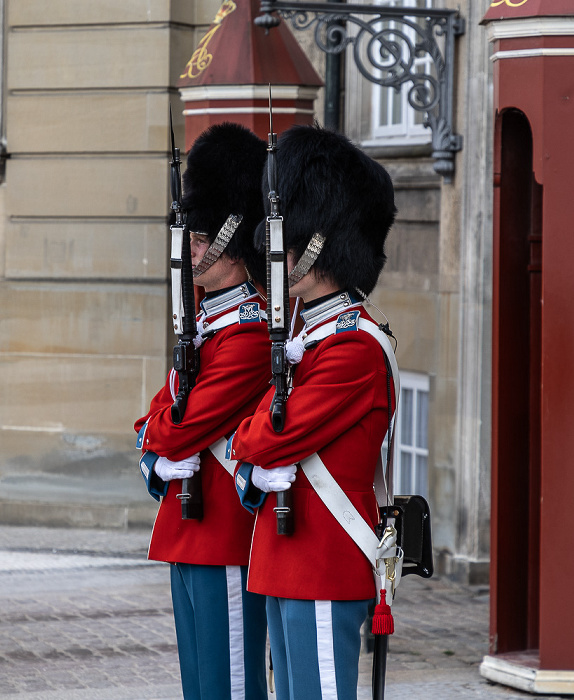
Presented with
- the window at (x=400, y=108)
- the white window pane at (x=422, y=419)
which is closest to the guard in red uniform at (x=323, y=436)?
the window at (x=400, y=108)

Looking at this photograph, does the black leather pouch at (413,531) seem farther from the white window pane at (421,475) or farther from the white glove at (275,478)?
the white window pane at (421,475)

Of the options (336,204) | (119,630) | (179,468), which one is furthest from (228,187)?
(119,630)

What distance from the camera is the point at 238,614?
156 inches

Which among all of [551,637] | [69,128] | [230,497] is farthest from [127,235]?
[230,497]

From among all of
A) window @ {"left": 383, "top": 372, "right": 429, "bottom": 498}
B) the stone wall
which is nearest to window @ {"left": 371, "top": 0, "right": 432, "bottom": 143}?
the stone wall

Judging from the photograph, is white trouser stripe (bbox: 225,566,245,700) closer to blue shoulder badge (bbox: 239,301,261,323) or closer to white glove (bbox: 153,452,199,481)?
white glove (bbox: 153,452,199,481)

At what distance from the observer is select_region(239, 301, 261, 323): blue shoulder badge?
3.96 metres

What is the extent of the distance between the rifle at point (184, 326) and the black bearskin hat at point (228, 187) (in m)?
0.06

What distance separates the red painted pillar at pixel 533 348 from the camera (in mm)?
5289

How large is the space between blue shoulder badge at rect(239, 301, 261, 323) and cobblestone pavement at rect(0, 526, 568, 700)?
2.13m

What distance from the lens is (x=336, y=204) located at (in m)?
3.62

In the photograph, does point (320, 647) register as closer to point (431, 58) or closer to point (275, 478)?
point (275, 478)

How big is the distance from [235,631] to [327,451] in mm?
755

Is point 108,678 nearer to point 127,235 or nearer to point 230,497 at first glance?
point 230,497
